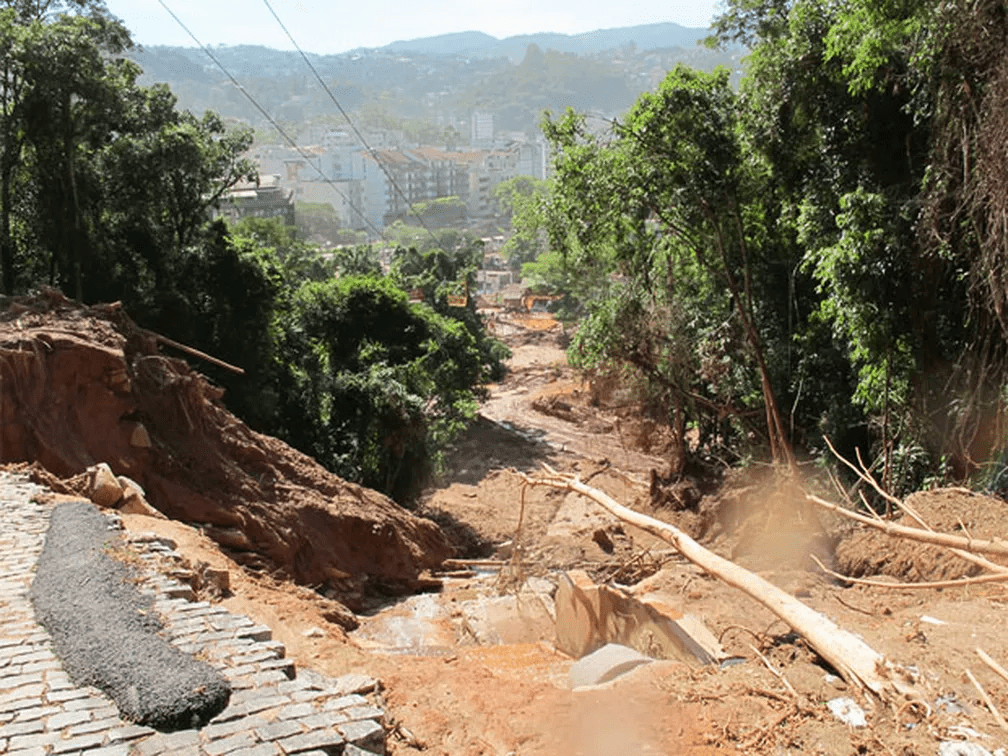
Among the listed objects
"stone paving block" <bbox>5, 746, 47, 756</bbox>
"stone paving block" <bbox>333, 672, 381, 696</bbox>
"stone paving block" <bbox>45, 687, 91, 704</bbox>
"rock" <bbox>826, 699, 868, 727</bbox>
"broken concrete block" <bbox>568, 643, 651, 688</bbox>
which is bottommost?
"broken concrete block" <bbox>568, 643, 651, 688</bbox>

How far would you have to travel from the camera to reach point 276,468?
472 inches

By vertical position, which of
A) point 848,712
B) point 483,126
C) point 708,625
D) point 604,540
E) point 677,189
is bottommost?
point 604,540

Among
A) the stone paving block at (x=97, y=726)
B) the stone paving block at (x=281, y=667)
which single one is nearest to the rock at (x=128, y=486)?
the stone paving block at (x=281, y=667)

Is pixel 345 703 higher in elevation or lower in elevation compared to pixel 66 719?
lower

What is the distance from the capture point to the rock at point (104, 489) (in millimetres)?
8719

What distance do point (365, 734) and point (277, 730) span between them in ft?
1.50

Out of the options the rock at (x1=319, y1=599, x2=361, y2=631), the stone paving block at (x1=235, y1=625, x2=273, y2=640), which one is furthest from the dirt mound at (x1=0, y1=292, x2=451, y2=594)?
the stone paving block at (x1=235, y1=625, x2=273, y2=640)

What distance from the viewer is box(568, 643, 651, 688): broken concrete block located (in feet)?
20.5

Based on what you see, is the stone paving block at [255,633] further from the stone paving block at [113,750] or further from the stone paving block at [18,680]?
the stone paving block at [113,750]

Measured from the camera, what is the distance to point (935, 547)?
27.2 feet

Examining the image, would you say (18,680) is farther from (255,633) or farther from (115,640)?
(255,633)

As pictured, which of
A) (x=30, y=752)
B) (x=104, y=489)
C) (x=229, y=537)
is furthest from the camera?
(x=229, y=537)

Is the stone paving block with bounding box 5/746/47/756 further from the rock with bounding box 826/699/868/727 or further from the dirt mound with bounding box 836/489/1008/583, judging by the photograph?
the dirt mound with bounding box 836/489/1008/583

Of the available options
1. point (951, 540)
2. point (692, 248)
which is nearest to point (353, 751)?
point (951, 540)
